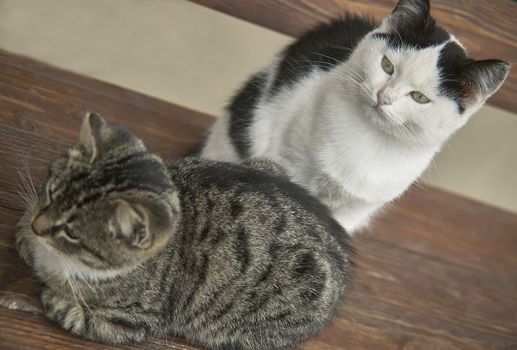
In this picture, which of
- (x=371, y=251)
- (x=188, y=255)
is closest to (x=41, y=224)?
(x=188, y=255)

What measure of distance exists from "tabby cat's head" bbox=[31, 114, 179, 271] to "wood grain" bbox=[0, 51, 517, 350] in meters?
0.23

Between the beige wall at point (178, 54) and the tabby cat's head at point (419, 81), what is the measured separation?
2.76 ft

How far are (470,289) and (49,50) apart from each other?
1.82m

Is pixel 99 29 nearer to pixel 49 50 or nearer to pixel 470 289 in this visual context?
pixel 49 50

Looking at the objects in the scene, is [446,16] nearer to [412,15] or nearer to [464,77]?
[412,15]

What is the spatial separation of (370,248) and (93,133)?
113 centimetres

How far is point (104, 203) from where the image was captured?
1213mm

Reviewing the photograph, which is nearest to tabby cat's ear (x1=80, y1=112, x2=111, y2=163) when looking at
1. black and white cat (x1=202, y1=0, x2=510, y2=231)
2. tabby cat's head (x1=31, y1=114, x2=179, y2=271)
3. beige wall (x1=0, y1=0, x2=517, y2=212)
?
tabby cat's head (x1=31, y1=114, x2=179, y2=271)

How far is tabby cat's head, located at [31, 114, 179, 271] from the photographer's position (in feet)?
3.98

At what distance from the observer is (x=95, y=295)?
138 cm

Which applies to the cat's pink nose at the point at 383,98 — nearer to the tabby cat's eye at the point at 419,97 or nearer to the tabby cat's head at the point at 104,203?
the tabby cat's eye at the point at 419,97

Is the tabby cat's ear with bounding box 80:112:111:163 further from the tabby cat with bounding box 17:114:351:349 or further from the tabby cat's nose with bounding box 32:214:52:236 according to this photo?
the tabby cat's nose with bounding box 32:214:52:236

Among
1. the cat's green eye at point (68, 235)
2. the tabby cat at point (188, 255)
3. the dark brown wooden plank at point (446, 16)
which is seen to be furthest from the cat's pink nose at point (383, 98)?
the cat's green eye at point (68, 235)

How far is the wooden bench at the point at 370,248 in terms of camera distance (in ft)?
4.96
